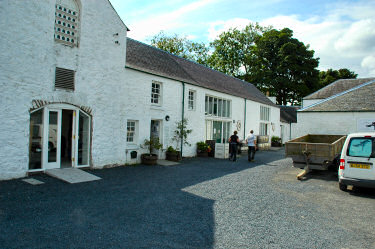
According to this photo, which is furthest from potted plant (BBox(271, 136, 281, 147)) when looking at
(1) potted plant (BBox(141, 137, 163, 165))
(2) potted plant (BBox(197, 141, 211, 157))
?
(1) potted plant (BBox(141, 137, 163, 165))

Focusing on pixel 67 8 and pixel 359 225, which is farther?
pixel 67 8

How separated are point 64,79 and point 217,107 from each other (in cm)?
1201

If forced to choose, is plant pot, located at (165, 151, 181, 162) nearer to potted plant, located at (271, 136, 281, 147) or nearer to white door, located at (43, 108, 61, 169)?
white door, located at (43, 108, 61, 169)

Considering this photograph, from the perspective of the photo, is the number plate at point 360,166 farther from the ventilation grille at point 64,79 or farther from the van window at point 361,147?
the ventilation grille at point 64,79

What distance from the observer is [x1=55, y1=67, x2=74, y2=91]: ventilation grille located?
956 cm

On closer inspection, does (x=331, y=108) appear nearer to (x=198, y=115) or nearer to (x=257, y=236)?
(x=198, y=115)

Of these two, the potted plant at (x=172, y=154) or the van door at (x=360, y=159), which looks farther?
the potted plant at (x=172, y=154)

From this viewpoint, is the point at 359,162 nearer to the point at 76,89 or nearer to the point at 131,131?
the point at 131,131

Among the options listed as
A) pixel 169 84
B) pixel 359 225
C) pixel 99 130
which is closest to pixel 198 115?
pixel 169 84

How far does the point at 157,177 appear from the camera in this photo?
9914 mm

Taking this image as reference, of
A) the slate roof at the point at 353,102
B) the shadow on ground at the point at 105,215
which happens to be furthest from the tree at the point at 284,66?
the shadow on ground at the point at 105,215

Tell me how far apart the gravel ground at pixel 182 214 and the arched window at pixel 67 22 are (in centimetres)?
526

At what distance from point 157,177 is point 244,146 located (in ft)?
42.0

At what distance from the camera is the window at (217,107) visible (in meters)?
18.5
